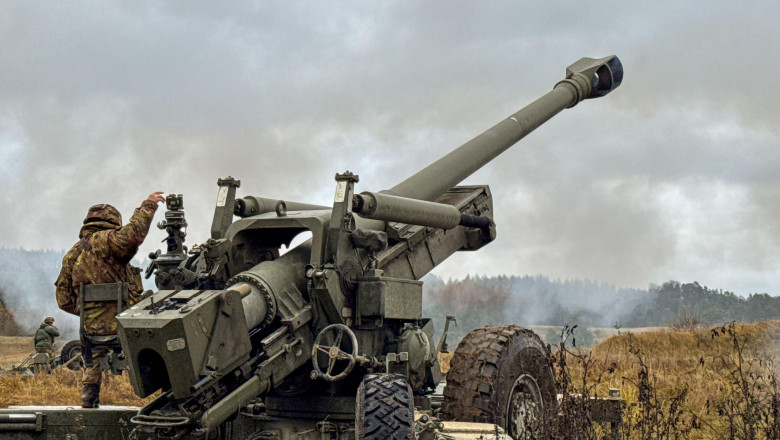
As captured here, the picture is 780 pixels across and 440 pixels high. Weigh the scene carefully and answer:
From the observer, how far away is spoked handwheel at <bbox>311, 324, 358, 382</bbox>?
23.6ft

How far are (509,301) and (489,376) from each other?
28995 millimetres

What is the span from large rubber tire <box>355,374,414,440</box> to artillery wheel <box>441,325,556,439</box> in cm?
162

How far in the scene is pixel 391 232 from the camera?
8.85m

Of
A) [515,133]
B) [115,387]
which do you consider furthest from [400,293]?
[115,387]

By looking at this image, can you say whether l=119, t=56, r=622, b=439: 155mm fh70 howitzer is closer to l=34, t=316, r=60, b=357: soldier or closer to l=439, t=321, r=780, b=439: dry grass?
l=439, t=321, r=780, b=439: dry grass

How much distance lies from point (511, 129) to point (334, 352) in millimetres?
4855

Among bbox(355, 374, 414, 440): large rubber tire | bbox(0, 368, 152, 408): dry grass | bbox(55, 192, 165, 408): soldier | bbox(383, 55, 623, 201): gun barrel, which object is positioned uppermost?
bbox(383, 55, 623, 201): gun barrel

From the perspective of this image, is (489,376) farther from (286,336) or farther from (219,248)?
(219,248)

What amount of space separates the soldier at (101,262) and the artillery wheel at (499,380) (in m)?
3.09

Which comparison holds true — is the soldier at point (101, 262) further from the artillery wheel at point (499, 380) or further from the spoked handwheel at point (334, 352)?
the artillery wheel at point (499, 380)

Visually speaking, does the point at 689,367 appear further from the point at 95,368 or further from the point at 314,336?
the point at 95,368

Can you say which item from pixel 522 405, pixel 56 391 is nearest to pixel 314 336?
pixel 522 405

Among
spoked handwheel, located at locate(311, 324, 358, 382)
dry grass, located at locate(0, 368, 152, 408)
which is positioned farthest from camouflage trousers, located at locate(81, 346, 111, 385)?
dry grass, located at locate(0, 368, 152, 408)

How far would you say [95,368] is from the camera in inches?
325
